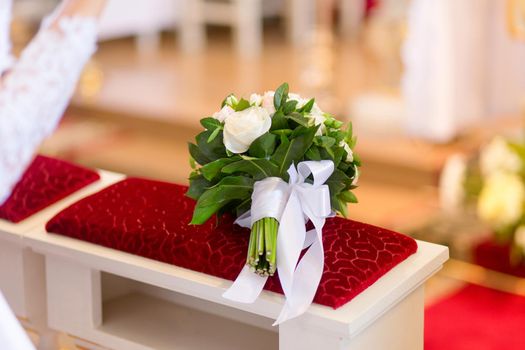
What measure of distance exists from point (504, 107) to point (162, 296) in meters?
4.06

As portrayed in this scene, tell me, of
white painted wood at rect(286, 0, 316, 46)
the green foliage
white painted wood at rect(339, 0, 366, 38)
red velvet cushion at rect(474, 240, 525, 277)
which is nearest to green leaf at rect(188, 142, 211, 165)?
the green foliage

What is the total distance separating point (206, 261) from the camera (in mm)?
1801

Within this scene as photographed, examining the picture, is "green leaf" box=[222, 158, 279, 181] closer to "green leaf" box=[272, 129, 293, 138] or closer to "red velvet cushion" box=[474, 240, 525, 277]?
"green leaf" box=[272, 129, 293, 138]

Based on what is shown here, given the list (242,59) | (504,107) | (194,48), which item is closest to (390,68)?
(504,107)

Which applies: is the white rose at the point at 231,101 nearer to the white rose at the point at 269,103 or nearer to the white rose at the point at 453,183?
the white rose at the point at 269,103

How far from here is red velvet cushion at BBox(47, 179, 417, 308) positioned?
174 cm

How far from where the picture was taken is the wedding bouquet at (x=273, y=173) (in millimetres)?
1755

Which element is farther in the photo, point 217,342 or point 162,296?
point 162,296

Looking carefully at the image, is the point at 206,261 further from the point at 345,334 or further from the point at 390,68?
the point at 390,68

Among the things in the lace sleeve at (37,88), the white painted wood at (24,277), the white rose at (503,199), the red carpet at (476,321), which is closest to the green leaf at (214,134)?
the white painted wood at (24,277)

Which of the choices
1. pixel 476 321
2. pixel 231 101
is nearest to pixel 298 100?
pixel 231 101

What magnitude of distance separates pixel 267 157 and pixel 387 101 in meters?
4.48

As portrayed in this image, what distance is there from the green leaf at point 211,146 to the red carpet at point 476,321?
206 cm

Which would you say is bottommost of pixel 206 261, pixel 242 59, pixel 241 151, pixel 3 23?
pixel 242 59
